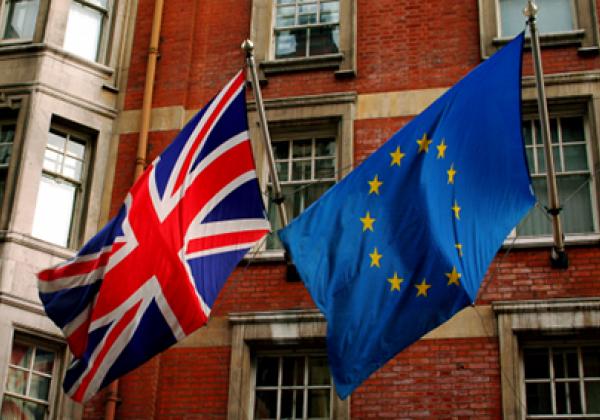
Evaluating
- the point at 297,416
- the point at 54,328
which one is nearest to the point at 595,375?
the point at 297,416

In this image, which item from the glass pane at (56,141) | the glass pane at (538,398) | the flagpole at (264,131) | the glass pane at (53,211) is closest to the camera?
the flagpole at (264,131)

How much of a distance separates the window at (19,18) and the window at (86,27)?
0.59m

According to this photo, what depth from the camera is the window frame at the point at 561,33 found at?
16.2m

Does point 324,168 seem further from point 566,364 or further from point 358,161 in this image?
point 566,364

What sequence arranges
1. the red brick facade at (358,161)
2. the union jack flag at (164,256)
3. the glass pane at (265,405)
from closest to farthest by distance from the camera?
1. the union jack flag at (164,256)
2. the red brick facade at (358,161)
3. the glass pane at (265,405)

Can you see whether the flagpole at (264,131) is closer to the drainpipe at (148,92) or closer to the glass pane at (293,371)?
the glass pane at (293,371)

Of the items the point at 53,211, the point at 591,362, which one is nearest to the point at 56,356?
the point at 53,211

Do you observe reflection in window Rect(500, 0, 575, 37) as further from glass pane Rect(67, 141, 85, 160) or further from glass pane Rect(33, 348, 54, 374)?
glass pane Rect(33, 348, 54, 374)

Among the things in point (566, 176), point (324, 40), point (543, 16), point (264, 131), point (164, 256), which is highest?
point (543, 16)

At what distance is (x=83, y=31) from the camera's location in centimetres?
1816

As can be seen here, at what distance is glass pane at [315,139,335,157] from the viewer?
1670cm

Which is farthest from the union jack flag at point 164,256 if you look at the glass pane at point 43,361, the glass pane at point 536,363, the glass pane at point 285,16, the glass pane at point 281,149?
the glass pane at point 285,16

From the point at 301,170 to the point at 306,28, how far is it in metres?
2.52

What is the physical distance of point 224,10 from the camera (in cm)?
1811
